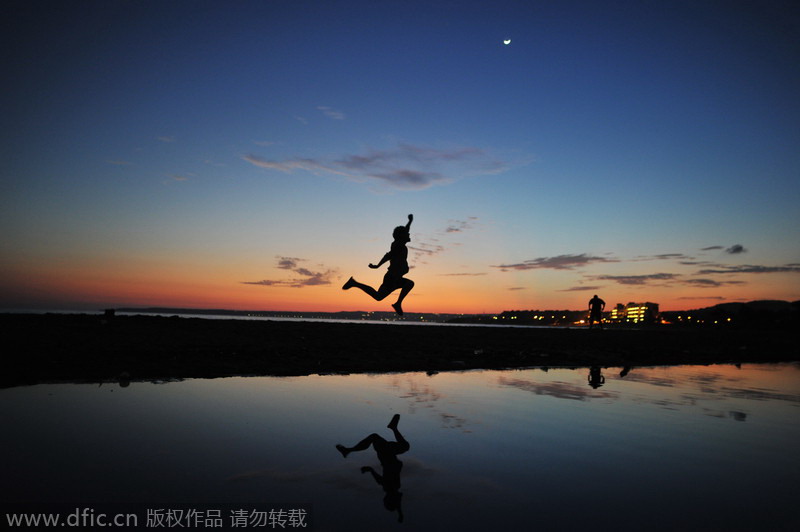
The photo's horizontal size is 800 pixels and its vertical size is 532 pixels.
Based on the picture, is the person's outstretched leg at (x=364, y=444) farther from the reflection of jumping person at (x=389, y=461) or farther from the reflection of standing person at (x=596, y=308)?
the reflection of standing person at (x=596, y=308)

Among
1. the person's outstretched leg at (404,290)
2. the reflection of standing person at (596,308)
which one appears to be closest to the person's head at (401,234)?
the person's outstretched leg at (404,290)

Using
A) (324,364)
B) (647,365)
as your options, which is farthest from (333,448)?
(647,365)

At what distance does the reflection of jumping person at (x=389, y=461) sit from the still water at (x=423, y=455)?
0.03 m

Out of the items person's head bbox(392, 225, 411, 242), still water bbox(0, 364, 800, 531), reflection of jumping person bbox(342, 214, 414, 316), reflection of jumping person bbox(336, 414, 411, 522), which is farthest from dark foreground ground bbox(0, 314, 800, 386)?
reflection of jumping person bbox(336, 414, 411, 522)

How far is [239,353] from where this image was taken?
13578mm

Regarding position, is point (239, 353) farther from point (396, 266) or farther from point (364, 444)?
point (364, 444)

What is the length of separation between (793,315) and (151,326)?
71.4m

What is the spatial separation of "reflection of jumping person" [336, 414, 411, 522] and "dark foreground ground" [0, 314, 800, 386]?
6309mm

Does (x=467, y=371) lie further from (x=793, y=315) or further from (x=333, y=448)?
(x=793, y=315)

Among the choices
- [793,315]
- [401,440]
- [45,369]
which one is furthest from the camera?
[793,315]

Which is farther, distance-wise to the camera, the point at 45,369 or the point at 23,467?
the point at 45,369

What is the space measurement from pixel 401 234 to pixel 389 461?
6.35 m

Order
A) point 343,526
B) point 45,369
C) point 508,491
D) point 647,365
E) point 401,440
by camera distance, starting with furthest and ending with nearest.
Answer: point 647,365 → point 45,369 → point 401,440 → point 508,491 → point 343,526

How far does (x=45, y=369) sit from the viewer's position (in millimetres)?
9773
